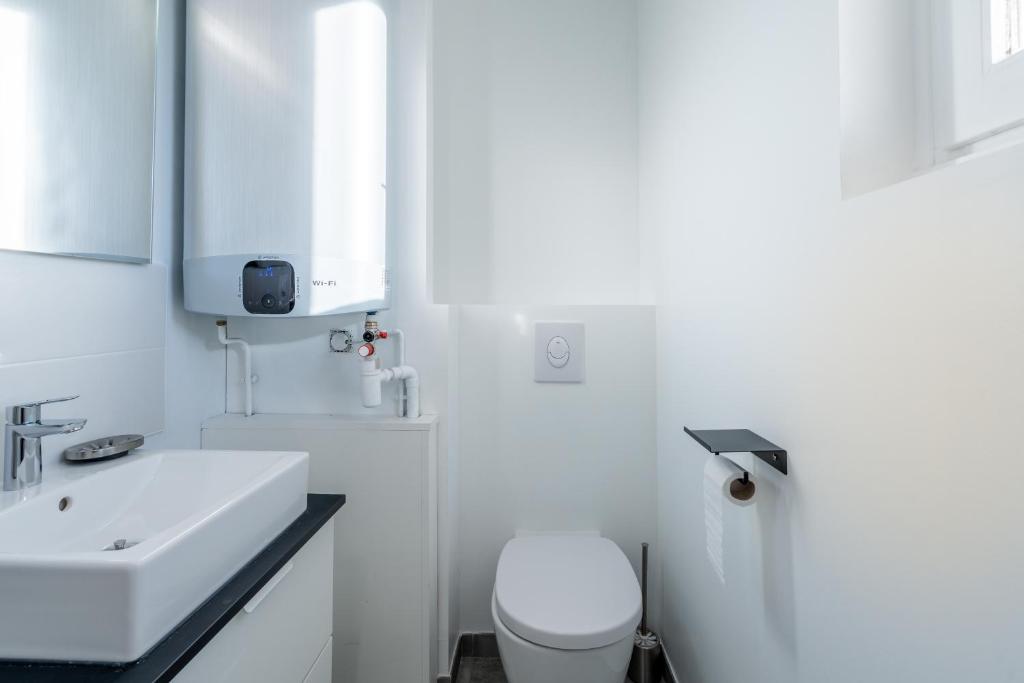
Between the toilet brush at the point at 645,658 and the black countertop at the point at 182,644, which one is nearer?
the black countertop at the point at 182,644

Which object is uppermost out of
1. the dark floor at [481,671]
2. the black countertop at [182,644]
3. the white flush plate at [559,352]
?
the white flush plate at [559,352]

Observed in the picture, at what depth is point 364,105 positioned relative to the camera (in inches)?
52.4

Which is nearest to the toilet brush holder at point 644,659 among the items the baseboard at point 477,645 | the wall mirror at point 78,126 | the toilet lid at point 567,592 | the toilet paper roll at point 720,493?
the toilet lid at point 567,592

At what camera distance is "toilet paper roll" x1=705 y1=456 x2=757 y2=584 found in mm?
891

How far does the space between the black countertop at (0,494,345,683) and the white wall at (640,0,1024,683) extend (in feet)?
2.97

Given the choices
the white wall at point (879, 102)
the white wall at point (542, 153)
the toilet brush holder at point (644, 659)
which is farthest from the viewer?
the white wall at point (542, 153)

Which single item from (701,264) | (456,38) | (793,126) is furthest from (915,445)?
(456,38)

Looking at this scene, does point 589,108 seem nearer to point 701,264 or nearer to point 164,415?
point 701,264

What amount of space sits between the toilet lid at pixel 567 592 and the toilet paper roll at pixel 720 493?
1.01ft

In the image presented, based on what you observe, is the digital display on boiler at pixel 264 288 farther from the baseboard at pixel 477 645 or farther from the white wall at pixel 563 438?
the baseboard at pixel 477 645

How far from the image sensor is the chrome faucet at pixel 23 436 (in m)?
0.84

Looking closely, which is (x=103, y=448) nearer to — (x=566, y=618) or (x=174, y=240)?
(x=174, y=240)

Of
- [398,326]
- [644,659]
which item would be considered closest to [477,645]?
[644,659]

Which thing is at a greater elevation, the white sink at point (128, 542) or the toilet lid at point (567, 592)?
the white sink at point (128, 542)
